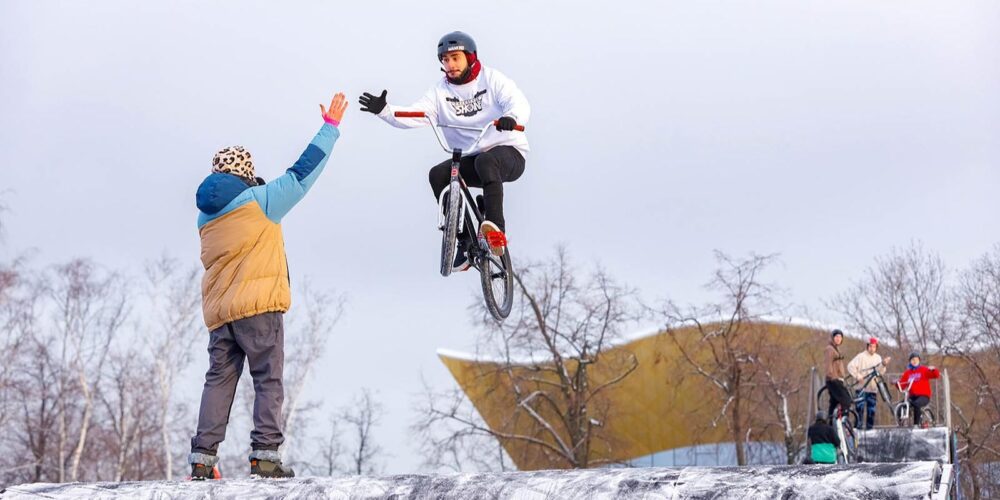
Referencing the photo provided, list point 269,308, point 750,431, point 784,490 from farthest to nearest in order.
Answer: point 750,431 < point 269,308 < point 784,490

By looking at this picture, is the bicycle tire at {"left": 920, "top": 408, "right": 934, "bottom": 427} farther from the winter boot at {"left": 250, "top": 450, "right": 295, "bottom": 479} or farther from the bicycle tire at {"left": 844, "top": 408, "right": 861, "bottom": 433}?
the winter boot at {"left": 250, "top": 450, "right": 295, "bottom": 479}

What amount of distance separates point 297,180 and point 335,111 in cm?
63

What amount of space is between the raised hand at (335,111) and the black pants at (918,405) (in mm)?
15710

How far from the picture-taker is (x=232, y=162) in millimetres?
7121

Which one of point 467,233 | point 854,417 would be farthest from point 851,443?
point 467,233

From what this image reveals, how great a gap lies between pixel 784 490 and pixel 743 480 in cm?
18

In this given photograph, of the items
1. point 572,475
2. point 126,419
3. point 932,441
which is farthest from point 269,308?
point 126,419

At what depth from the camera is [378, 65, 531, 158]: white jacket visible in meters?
9.07

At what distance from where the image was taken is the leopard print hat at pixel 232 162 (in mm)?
7113

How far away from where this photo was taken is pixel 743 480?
4902 mm

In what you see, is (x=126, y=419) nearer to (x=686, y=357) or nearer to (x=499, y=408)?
(x=499, y=408)

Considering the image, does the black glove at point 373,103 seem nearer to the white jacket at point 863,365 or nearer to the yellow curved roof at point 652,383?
the white jacket at point 863,365

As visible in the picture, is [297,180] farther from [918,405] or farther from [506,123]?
[918,405]

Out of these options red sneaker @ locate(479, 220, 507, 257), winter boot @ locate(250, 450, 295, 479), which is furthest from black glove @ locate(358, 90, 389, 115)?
winter boot @ locate(250, 450, 295, 479)
